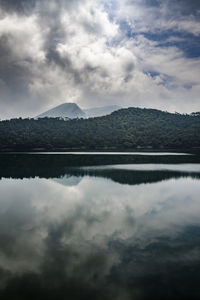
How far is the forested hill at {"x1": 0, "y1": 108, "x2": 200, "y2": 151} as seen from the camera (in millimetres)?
82938

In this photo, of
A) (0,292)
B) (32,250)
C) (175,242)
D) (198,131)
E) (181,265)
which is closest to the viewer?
(0,292)

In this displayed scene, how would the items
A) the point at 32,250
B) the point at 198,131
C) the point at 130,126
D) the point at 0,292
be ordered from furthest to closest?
the point at 130,126, the point at 198,131, the point at 32,250, the point at 0,292

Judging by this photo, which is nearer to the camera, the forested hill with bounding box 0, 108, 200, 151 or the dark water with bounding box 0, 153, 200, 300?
the dark water with bounding box 0, 153, 200, 300

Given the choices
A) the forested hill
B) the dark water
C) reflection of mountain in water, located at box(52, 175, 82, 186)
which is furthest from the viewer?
the forested hill

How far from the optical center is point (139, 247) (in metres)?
9.11

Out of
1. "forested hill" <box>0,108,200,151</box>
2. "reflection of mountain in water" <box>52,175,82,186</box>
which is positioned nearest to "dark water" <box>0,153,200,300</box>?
"reflection of mountain in water" <box>52,175,82,186</box>

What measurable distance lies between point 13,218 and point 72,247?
4886 millimetres

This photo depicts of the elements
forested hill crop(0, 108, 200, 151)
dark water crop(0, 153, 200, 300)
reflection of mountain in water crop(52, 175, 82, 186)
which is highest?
forested hill crop(0, 108, 200, 151)

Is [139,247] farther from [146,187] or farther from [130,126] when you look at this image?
[130,126]

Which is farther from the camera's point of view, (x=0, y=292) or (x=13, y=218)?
(x=13, y=218)

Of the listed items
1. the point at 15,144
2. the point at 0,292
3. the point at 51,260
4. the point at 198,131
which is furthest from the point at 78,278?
the point at 198,131

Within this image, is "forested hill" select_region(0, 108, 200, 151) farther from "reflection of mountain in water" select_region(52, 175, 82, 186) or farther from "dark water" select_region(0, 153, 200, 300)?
"dark water" select_region(0, 153, 200, 300)

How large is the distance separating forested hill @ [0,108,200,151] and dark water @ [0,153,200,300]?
217 ft

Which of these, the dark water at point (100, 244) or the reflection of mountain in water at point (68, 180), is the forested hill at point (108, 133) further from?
the dark water at point (100, 244)
